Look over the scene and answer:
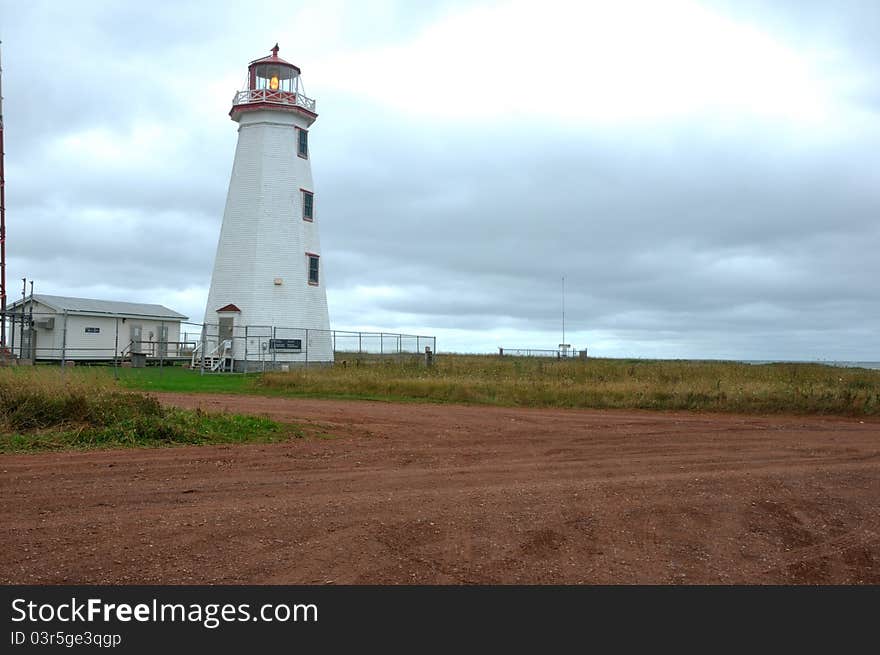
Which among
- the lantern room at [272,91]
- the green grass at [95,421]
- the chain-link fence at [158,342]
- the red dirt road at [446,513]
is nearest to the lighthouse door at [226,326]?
the chain-link fence at [158,342]

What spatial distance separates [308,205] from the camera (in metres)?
35.0

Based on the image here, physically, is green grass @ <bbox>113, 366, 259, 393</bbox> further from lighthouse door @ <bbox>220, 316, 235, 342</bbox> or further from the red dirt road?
the red dirt road

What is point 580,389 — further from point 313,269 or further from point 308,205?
point 308,205

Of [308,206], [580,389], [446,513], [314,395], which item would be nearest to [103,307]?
[308,206]

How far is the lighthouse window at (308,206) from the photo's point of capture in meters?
34.7

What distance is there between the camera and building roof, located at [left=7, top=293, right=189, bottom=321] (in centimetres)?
3578

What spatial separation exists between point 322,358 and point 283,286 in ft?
12.4

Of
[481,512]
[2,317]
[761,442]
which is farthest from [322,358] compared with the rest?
Result: [481,512]

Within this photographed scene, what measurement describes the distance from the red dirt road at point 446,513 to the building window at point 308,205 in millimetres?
23194

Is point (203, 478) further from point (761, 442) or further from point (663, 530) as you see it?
point (761, 442)

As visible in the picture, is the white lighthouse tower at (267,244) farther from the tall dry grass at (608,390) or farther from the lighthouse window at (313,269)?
the tall dry grass at (608,390)

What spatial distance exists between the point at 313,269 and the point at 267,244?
255 cm

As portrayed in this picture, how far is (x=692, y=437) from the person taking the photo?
13734 mm

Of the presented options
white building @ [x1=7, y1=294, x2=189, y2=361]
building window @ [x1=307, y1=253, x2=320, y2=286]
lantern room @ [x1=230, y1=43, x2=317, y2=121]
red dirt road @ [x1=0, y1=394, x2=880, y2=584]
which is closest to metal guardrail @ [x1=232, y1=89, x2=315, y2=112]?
lantern room @ [x1=230, y1=43, x2=317, y2=121]
